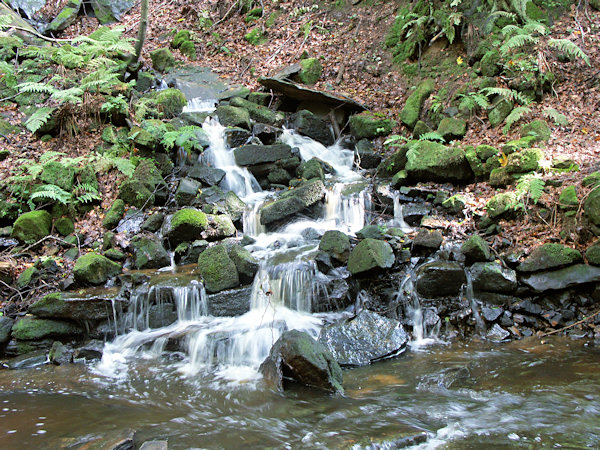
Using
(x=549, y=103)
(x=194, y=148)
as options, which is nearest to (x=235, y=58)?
(x=194, y=148)

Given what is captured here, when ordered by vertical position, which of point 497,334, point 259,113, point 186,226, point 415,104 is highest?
point 259,113

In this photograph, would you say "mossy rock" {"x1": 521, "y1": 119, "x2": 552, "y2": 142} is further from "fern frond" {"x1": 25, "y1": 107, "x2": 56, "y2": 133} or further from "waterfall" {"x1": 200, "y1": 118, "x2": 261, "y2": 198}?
"fern frond" {"x1": 25, "y1": 107, "x2": 56, "y2": 133}

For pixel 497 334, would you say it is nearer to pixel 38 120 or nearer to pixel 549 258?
pixel 549 258

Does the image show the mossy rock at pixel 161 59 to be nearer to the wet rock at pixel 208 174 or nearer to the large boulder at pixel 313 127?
the large boulder at pixel 313 127

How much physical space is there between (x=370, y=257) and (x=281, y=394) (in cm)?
269

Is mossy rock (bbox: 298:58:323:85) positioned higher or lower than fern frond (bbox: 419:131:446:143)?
higher

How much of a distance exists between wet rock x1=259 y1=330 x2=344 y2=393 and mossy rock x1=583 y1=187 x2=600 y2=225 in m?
4.38

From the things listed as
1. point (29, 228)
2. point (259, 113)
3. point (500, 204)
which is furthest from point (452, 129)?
point (29, 228)

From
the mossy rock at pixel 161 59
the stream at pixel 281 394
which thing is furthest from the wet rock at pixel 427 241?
the mossy rock at pixel 161 59

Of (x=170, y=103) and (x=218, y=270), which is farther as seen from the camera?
(x=170, y=103)

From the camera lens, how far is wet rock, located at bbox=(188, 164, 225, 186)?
9.74m

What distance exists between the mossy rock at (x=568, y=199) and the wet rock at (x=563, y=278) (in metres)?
0.99

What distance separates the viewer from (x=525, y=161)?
726 cm

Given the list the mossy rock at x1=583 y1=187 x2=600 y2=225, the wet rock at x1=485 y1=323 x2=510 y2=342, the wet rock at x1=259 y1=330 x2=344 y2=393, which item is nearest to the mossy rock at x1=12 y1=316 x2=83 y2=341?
the wet rock at x1=259 y1=330 x2=344 y2=393
